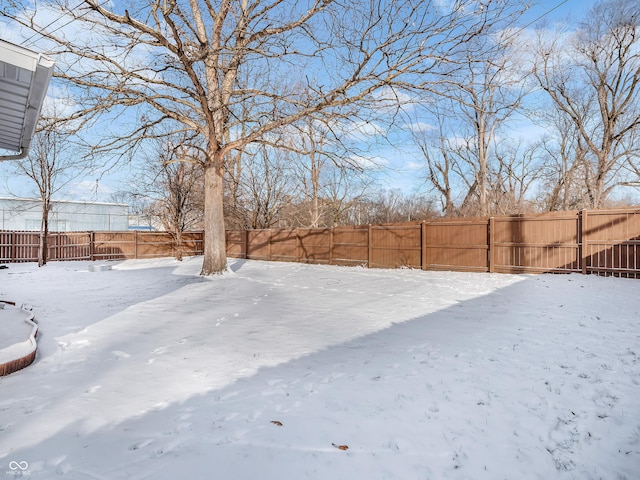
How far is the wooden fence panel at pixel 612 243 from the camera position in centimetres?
807

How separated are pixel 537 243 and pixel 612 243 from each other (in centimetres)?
162

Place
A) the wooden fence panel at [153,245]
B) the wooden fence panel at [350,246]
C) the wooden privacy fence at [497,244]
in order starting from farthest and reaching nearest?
the wooden fence panel at [153,245], the wooden fence panel at [350,246], the wooden privacy fence at [497,244]

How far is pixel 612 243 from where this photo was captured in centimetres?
830

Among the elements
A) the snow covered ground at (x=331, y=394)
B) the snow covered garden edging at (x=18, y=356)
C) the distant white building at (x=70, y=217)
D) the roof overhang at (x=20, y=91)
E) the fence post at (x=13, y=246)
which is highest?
the distant white building at (x=70, y=217)

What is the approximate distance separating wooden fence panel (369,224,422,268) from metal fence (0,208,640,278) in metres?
0.04

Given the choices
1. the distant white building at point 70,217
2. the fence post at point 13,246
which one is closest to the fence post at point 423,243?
the fence post at point 13,246

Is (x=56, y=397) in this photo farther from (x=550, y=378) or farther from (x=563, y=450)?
(x=550, y=378)

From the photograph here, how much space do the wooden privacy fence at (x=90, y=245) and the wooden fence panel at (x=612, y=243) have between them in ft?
63.7

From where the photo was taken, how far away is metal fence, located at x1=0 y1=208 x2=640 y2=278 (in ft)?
27.6

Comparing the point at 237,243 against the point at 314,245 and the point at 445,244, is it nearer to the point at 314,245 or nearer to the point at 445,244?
the point at 314,245

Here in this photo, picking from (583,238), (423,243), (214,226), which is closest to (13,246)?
(214,226)

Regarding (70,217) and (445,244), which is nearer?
(445,244)

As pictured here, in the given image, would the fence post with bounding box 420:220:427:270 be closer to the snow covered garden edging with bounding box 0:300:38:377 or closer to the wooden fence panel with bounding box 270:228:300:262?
the wooden fence panel with bounding box 270:228:300:262

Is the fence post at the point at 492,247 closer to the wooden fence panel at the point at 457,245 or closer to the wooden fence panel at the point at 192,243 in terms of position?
the wooden fence panel at the point at 457,245
